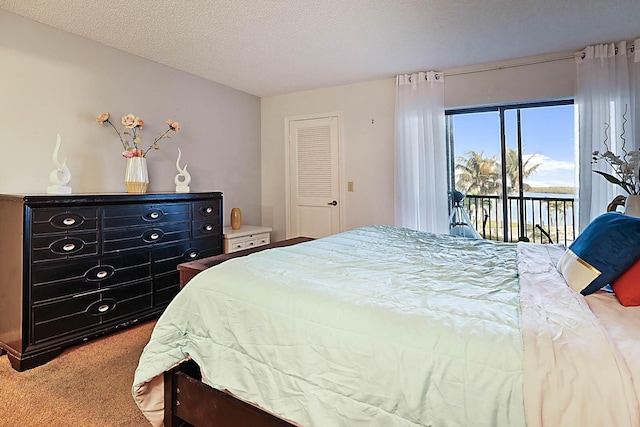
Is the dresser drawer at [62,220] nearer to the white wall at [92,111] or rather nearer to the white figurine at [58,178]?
the white figurine at [58,178]

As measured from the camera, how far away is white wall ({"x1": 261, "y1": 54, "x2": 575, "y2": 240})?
3.46m

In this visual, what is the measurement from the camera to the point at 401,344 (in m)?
1.04

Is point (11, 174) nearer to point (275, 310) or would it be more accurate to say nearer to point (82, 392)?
point (82, 392)

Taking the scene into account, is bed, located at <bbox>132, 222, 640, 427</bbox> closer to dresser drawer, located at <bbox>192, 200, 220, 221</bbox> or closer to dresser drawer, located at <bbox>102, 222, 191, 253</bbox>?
dresser drawer, located at <bbox>102, 222, 191, 253</bbox>

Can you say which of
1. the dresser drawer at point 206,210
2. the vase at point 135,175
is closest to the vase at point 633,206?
the dresser drawer at point 206,210

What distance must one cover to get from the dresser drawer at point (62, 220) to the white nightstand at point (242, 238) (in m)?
1.39

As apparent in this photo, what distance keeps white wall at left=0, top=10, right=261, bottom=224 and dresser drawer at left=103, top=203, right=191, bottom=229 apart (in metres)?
0.59

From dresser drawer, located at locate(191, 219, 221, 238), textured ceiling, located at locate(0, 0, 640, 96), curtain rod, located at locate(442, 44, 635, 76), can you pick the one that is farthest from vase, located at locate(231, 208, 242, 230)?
curtain rod, located at locate(442, 44, 635, 76)

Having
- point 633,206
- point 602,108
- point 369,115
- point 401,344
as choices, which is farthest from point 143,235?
point 602,108

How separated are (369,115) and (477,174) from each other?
1433 mm

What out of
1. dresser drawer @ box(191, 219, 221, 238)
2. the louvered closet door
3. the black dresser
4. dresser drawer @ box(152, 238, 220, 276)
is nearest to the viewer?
the black dresser

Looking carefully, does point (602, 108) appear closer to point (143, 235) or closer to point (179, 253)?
point (179, 253)

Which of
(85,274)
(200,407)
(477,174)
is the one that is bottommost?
(200,407)

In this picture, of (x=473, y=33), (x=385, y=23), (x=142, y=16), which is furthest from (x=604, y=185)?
(x=142, y=16)
